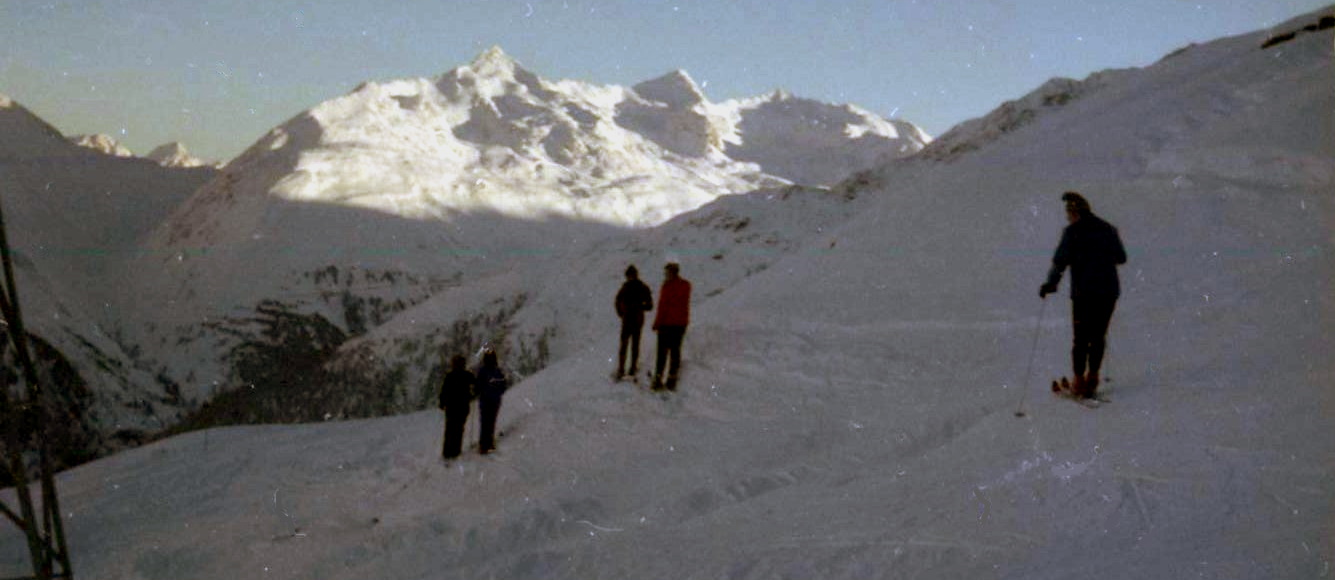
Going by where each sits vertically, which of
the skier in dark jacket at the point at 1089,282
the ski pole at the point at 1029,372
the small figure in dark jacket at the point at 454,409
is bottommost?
the small figure in dark jacket at the point at 454,409

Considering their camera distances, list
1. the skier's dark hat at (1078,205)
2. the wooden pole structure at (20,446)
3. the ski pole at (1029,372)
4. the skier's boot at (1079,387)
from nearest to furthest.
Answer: the skier's boot at (1079,387)
the skier's dark hat at (1078,205)
the ski pole at (1029,372)
the wooden pole structure at (20,446)

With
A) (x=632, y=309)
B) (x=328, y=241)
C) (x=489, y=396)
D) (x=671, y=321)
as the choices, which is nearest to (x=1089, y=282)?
(x=671, y=321)

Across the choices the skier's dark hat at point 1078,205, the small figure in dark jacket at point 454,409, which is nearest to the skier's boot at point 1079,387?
the skier's dark hat at point 1078,205

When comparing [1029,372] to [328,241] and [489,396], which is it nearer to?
[489,396]

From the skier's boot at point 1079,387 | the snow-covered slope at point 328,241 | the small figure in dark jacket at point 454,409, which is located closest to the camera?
the skier's boot at point 1079,387

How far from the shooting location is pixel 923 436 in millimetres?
9898

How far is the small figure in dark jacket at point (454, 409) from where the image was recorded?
14.0 m

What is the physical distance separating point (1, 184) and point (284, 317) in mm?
42946

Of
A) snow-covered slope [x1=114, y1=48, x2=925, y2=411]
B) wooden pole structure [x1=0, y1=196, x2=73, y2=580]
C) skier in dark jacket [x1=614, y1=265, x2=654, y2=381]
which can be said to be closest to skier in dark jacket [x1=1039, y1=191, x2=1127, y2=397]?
skier in dark jacket [x1=614, y1=265, x2=654, y2=381]

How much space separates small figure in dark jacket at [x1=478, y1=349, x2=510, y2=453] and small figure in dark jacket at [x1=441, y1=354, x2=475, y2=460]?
0.20 metres

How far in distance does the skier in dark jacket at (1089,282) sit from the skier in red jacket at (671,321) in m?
5.54

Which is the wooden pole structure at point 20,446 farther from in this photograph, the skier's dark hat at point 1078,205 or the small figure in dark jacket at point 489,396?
the skier's dark hat at point 1078,205

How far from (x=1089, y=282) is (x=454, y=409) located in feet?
27.1

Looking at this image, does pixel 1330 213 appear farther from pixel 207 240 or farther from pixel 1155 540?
pixel 207 240
